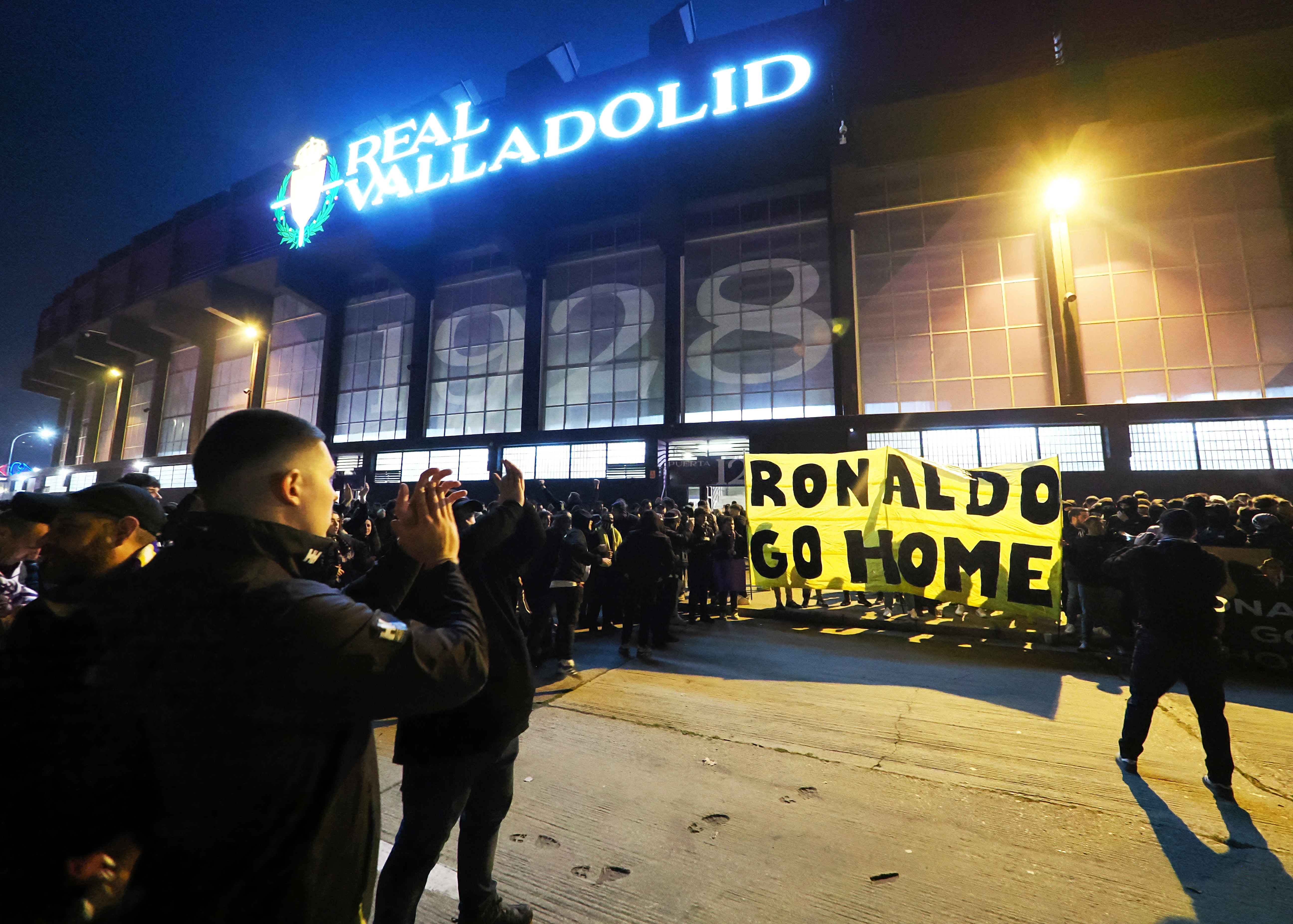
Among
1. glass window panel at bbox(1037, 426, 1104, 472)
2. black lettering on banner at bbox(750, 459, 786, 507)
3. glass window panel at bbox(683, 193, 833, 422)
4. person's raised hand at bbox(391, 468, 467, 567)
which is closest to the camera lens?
person's raised hand at bbox(391, 468, 467, 567)

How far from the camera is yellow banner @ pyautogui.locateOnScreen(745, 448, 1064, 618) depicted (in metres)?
6.44

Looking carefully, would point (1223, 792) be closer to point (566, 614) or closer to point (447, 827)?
point (447, 827)

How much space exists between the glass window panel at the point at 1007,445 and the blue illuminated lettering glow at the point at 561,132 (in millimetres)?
15383

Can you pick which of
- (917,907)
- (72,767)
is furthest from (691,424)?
(72,767)

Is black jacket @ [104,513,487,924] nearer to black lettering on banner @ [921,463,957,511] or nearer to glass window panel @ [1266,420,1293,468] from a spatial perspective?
black lettering on banner @ [921,463,957,511]

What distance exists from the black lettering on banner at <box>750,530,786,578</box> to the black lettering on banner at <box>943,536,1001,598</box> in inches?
79.0

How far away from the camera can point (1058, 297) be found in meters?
15.2

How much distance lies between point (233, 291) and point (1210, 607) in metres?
33.2

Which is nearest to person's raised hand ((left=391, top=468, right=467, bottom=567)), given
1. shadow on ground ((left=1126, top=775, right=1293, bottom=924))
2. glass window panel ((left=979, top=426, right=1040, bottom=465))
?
shadow on ground ((left=1126, top=775, right=1293, bottom=924))

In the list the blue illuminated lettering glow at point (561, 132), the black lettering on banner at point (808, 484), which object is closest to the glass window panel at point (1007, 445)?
the black lettering on banner at point (808, 484)

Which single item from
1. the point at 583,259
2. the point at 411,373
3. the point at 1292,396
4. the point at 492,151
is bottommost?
the point at 1292,396

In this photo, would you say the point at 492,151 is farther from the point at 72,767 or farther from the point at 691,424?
the point at 72,767

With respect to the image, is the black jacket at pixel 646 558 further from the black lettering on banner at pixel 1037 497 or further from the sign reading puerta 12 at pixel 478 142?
the sign reading puerta 12 at pixel 478 142

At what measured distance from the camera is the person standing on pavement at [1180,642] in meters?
3.63
